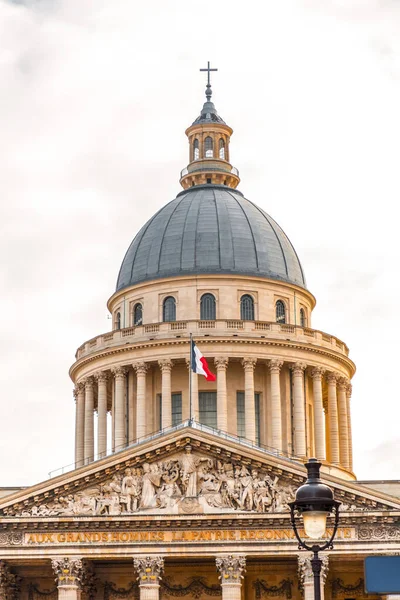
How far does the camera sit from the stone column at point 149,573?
6244cm

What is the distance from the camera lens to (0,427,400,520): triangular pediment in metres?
63.0

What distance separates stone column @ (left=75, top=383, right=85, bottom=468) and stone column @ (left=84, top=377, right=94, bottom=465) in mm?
526

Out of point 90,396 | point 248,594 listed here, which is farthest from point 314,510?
point 90,396

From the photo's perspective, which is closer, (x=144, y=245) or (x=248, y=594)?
(x=248, y=594)

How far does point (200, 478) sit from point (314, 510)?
129ft

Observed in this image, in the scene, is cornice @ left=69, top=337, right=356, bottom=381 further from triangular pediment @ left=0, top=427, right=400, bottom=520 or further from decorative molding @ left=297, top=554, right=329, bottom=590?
decorative molding @ left=297, top=554, right=329, bottom=590

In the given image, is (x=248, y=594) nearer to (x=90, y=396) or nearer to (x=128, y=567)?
(x=128, y=567)

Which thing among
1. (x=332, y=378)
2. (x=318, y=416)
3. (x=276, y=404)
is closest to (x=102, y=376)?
(x=276, y=404)

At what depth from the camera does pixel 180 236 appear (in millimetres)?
91500

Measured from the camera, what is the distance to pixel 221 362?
281 feet

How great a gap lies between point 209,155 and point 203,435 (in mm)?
37626

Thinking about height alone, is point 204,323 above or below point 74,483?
above

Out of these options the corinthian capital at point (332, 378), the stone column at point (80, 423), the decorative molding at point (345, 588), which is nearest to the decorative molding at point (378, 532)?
the decorative molding at point (345, 588)

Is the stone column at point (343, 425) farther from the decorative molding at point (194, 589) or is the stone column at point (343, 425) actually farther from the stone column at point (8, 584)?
the stone column at point (8, 584)
